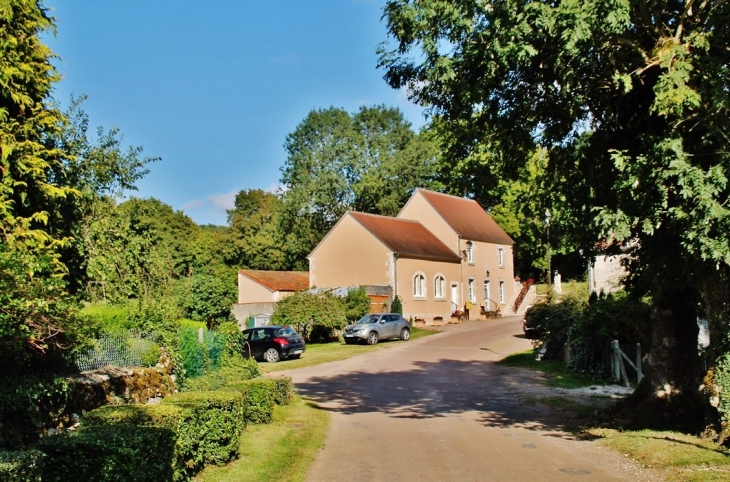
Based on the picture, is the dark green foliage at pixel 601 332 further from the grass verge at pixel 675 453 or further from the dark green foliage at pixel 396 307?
the dark green foliage at pixel 396 307

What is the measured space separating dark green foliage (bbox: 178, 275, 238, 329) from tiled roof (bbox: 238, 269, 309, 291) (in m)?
28.7

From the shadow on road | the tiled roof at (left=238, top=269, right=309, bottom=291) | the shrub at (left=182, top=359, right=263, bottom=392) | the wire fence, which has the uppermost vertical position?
the tiled roof at (left=238, top=269, right=309, bottom=291)

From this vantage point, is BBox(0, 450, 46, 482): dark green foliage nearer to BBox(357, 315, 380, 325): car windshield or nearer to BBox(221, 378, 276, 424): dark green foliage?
BBox(221, 378, 276, 424): dark green foliage

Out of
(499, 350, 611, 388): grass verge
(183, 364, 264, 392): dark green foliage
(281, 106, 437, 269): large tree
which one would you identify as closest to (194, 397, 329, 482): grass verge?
(183, 364, 264, 392): dark green foliage

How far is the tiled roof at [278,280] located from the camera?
52.2 m

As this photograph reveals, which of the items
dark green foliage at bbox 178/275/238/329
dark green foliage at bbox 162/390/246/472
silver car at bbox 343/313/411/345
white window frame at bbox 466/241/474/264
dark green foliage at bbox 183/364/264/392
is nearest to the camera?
dark green foliage at bbox 162/390/246/472

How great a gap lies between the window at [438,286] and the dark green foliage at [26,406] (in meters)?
39.1

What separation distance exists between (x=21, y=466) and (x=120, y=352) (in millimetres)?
8000

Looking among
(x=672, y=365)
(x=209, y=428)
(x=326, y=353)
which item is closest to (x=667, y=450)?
(x=672, y=365)

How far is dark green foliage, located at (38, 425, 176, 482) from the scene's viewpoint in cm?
624

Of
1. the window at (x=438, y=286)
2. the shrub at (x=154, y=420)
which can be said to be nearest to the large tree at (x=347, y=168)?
the window at (x=438, y=286)

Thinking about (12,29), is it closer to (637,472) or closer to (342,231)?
(637,472)

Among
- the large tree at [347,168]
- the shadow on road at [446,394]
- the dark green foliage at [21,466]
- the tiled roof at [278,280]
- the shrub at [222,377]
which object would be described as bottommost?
the shadow on road at [446,394]

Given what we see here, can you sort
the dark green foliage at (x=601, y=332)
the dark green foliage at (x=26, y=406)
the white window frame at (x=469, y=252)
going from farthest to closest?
1. the white window frame at (x=469, y=252)
2. the dark green foliage at (x=601, y=332)
3. the dark green foliage at (x=26, y=406)
